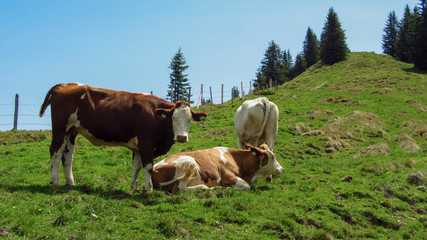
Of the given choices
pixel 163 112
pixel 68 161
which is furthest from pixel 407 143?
pixel 68 161

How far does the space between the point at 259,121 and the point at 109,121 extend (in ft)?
18.1

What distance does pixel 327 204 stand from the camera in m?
9.38

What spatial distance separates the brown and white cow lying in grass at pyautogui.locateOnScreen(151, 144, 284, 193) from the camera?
963 centimetres

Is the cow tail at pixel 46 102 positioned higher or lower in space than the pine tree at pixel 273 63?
lower

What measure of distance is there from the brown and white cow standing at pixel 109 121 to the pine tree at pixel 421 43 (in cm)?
6243

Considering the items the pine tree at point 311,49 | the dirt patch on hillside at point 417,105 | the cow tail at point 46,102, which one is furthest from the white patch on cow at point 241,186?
the pine tree at point 311,49

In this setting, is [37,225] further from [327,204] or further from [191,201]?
[327,204]

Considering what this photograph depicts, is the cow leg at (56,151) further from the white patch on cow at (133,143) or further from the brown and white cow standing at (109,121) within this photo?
the white patch on cow at (133,143)

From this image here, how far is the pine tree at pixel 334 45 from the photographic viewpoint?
7212 cm

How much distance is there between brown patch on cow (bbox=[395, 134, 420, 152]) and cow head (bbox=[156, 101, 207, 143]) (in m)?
14.1

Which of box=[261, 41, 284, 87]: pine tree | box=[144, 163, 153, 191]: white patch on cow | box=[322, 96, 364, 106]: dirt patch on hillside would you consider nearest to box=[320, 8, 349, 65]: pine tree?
box=[261, 41, 284, 87]: pine tree

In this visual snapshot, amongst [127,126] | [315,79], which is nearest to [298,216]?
[127,126]

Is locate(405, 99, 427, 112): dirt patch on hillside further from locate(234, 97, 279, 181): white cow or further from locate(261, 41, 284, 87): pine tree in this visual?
locate(261, 41, 284, 87): pine tree

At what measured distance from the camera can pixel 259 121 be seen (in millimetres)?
12562
